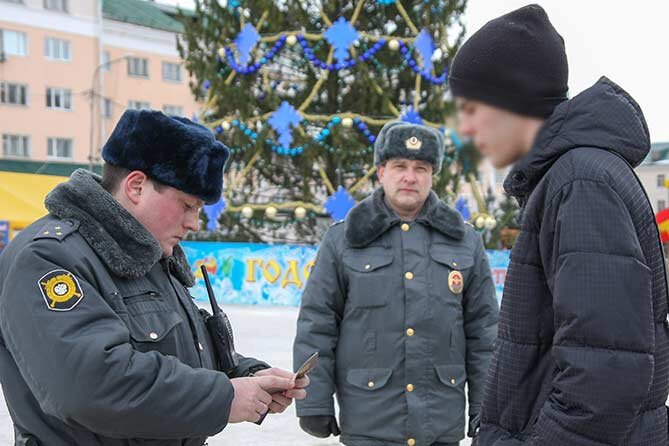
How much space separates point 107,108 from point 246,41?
2371cm

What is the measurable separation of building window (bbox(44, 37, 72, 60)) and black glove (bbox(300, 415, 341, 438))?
3325 centimetres

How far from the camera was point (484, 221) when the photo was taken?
13758 mm

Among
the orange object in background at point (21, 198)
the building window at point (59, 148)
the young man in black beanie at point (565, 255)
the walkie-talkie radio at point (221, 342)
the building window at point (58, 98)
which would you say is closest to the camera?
the young man in black beanie at point (565, 255)

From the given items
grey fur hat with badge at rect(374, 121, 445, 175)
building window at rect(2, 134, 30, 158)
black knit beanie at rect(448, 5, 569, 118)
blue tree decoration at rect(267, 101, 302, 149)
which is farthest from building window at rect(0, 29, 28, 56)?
black knit beanie at rect(448, 5, 569, 118)

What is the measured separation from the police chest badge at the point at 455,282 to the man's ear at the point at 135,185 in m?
1.62

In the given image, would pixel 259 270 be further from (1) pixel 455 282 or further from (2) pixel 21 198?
(1) pixel 455 282

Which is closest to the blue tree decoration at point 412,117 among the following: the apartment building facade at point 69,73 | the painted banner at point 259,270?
the painted banner at point 259,270

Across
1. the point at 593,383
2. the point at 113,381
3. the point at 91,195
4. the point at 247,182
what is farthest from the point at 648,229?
the point at 247,182

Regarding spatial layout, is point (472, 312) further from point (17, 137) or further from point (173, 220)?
point (17, 137)

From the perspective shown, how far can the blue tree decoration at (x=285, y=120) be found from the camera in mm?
13336

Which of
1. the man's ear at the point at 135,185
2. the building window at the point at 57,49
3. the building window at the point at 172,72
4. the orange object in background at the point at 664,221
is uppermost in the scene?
the building window at the point at 57,49

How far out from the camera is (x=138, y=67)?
120 ft

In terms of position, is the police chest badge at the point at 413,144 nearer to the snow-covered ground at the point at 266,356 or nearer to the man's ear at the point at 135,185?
the man's ear at the point at 135,185

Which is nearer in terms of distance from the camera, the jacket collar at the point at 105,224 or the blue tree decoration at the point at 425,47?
the jacket collar at the point at 105,224
